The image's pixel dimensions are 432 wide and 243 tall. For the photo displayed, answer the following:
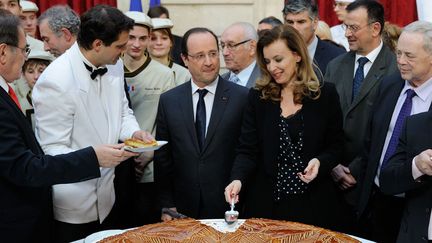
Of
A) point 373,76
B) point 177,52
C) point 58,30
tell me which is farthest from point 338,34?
point 58,30

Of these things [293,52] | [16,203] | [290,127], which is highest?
[293,52]

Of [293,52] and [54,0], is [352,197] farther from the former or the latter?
[54,0]

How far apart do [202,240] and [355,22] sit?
6.68 ft

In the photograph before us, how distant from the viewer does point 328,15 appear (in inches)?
263

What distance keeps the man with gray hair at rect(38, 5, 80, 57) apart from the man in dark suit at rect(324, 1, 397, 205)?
5.37ft

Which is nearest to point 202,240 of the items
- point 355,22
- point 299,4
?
point 355,22

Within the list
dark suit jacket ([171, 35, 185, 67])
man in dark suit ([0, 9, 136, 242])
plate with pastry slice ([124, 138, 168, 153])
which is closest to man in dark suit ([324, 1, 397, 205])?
plate with pastry slice ([124, 138, 168, 153])

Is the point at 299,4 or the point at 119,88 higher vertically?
the point at 299,4

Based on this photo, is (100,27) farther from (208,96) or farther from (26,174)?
(26,174)

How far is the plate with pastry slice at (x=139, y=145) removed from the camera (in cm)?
284

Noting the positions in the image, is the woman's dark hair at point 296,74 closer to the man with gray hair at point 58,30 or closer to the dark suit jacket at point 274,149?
the dark suit jacket at point 274,149

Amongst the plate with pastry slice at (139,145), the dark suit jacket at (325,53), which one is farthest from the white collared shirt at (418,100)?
the dark suit jacket at (325,53)

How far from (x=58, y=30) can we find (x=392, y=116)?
2.12 meters

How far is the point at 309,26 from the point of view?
4672mm
